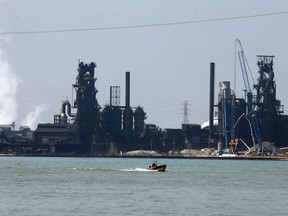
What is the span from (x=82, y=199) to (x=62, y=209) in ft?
31.5

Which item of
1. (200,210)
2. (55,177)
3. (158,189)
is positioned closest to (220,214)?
(200,210)

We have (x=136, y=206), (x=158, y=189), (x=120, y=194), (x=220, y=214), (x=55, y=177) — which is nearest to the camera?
(x=220, y=214)

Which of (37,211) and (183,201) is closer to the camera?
(37,211)

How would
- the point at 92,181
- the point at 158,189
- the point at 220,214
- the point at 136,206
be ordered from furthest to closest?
the point at 92,181
the point at 158,189
the point at 136,206
the point at 220,214

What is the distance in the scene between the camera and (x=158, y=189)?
100062 mm

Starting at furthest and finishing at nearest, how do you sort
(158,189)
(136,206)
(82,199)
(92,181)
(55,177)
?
(55,177) → (92,181) → (158,189) → (82,199) → (136,206)

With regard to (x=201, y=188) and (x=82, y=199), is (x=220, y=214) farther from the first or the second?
(x=201, y=188)

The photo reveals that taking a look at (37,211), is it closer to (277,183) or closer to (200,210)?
(200,210)

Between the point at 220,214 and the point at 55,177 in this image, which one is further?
the point at 55,177

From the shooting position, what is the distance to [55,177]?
125m

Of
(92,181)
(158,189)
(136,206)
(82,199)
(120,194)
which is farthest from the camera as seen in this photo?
(92,181)

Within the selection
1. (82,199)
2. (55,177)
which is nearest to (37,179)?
(55,177)

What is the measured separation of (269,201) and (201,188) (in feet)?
53.9

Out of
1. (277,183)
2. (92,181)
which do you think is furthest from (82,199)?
(277,183)
